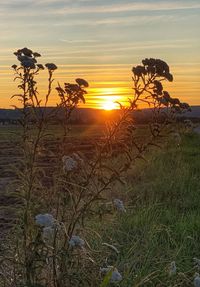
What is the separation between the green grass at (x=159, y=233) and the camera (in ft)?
18.3

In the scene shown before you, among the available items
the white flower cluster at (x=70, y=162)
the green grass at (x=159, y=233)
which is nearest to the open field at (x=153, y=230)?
the green grass at (x=159, y=233)

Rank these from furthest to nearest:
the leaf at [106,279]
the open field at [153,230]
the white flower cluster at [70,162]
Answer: the open field at [153,230]
the white flower cluster at [70,162]
the leaf at [106,279]

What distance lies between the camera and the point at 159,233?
7.25 meters

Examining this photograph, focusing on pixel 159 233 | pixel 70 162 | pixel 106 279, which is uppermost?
pixel 70 162

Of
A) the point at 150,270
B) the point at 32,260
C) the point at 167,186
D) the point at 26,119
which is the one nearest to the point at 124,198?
the point at 167,186

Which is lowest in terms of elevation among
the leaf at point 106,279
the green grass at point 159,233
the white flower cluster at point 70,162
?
the green grass at point 159,233

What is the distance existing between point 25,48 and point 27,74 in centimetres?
25

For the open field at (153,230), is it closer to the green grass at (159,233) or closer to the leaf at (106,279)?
the green grass at (159,233)

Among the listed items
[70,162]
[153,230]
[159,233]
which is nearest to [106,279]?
[70,162]

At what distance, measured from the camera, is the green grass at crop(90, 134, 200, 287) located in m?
5.59

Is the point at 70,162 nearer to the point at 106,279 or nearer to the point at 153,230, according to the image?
the point at 106,279

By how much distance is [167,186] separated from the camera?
11.1m

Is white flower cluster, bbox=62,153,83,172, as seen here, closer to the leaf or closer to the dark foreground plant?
the dark foreground plant

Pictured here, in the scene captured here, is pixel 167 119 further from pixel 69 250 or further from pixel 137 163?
pixel 137 163
